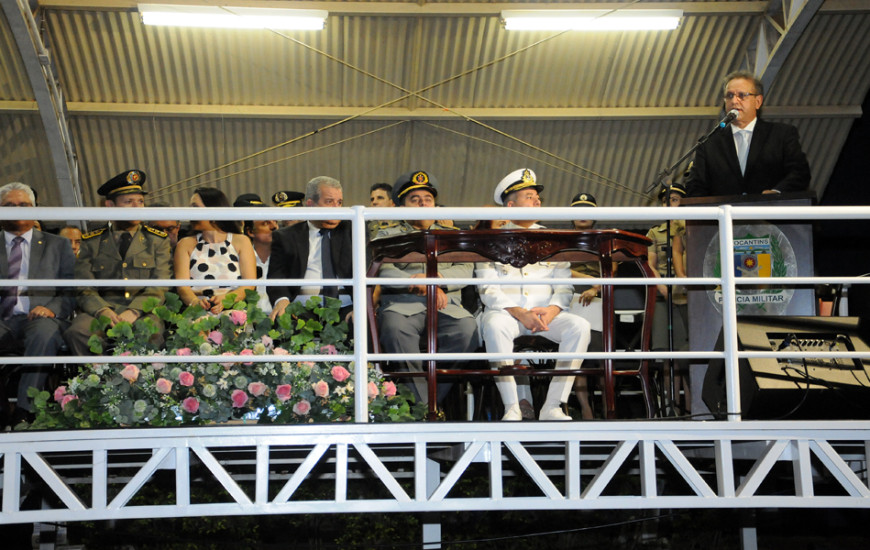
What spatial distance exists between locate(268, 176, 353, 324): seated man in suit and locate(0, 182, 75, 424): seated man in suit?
1.01m

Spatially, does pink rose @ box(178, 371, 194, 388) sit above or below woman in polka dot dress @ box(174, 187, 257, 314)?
below

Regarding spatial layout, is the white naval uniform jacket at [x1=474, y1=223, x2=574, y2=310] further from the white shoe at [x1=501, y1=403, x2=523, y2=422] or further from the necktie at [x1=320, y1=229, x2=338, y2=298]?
the necktie at [x1=320, y1=229, x2=338, y2=298]

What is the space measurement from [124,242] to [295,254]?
965mm

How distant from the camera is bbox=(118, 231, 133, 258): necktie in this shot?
15.8ft

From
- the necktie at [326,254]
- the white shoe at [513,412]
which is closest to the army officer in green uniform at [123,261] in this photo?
the necktie at [326,254]

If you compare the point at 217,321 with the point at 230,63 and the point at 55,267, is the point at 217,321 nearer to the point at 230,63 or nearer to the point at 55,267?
the point at 55,267

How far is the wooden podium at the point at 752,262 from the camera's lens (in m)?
3.79

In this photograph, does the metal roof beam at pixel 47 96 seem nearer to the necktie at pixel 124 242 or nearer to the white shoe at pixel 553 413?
the necktie at pixel 124 242

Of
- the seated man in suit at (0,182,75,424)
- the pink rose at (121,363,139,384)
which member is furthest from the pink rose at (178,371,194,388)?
the seated man in suit at (0,182,75,424)

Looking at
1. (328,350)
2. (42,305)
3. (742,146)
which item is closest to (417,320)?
(328,350)

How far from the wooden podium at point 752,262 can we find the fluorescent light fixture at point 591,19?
20.3ft

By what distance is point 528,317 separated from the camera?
4016mm

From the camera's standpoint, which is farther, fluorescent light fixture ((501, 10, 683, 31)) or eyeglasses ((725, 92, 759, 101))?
fluorescent light fixture ((501, 10, 683, 31))

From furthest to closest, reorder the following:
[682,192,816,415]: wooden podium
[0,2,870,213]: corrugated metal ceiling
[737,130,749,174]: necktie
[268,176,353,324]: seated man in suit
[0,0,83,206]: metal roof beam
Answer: [0,2,870,213]: corrugated metal ceiling, [0,0,83,206]: metal roof beam, [268,176,353,324]: seated man in suit, [737,130,749,174]: necktie, [682,192,816,415]: wooden podium
